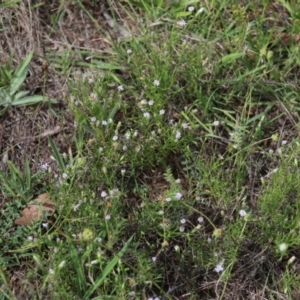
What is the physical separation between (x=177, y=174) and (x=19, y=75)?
80cm

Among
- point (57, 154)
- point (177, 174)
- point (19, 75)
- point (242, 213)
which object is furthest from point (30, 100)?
point (242, 213)

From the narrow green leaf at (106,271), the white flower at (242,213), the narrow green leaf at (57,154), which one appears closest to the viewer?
the narrow green leaf at (106,271)

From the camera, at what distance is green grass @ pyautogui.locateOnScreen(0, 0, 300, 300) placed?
2.02m

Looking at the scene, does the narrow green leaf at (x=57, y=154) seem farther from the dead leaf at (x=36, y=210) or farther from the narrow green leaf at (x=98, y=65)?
the narrow green leaf at (x=98, y=65)

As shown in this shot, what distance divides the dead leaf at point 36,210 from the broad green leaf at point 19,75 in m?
0.51

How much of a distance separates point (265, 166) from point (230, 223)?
344mm

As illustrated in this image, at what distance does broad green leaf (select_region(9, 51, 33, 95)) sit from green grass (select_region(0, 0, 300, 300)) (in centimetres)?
17

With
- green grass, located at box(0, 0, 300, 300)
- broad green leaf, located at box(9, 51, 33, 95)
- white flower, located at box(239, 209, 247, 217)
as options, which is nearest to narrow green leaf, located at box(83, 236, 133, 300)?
green grass, located at box(0, 0, 300, 300)

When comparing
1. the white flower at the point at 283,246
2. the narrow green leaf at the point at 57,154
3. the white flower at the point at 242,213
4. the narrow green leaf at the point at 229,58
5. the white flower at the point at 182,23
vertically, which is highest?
the white flower at the point at 182,23

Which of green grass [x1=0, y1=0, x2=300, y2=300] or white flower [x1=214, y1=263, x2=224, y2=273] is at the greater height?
green grass [x1=0, y1=0, x2=300, y2=300]

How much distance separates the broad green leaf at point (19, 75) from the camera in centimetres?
241

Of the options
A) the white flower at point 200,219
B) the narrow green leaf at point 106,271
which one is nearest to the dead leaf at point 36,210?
the narrow green leaf at point 106,271

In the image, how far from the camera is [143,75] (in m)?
2.35

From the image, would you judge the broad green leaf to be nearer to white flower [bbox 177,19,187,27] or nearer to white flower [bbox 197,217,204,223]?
white flower [bbox 177,19,187,27]
